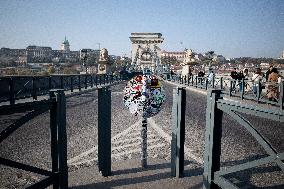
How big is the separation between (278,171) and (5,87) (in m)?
13.1

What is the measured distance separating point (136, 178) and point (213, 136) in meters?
1.79

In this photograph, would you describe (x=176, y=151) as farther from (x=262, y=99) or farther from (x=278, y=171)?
(x=262, y=99)

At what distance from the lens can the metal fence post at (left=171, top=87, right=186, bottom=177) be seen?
14.9 feet

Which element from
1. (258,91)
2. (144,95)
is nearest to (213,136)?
(144,95)

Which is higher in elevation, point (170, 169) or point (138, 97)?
point (138, 97)

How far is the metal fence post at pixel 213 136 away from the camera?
341 centimetres

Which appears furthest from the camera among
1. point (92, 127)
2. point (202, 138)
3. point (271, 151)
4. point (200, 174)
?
point (92, 127)

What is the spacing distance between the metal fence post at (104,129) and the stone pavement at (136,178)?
204 mm

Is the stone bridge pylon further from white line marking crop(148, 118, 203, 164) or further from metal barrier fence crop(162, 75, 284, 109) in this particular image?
white line marking crop(148, 118, 203, 164)

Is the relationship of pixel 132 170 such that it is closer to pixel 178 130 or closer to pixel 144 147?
pixel 144 147

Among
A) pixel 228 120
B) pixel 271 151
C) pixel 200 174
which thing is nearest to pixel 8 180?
pixel 200 174

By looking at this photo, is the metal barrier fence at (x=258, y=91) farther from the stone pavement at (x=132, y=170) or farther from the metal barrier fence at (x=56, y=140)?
the metal barrier fence at (x=56, y=140)

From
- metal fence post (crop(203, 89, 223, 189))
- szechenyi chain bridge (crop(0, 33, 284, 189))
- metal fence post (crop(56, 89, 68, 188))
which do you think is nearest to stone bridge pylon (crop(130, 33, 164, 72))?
szechenyi chain bridge (crop(0, 33, 284, 189))

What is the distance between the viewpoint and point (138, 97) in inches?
192
